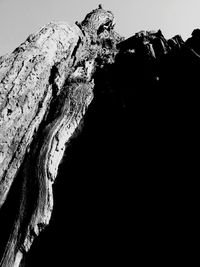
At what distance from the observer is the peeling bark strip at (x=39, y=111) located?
7.73ft

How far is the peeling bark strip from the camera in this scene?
236 cm

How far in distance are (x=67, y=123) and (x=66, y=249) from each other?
1337 millimetres

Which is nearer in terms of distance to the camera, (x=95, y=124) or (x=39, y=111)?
(x=95, y=124)

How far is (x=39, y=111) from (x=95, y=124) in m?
0.77

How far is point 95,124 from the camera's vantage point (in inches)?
123

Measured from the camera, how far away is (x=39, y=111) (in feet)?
10.7

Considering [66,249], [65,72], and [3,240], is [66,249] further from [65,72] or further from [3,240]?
[65,72]

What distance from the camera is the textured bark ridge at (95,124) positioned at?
2.43m

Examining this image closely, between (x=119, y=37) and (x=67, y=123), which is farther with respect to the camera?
(x=119, y=37)

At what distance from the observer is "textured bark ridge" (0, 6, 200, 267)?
2434 mm

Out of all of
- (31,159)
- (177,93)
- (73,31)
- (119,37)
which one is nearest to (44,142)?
(31,159)

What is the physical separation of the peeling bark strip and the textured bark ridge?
11 millimetres

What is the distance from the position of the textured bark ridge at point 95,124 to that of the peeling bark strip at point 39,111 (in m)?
0.01

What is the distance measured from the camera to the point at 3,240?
7.66 ft
